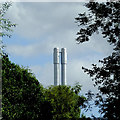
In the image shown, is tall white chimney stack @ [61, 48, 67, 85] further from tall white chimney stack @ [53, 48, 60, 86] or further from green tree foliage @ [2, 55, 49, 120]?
green tree foliage @ [2, 55, 49, 120]

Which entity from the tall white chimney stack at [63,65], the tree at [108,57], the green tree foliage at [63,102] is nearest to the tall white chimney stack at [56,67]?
the tall white chimney stack at [63,65]

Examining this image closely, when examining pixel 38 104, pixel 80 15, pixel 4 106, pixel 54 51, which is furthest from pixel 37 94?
pixel 54 51

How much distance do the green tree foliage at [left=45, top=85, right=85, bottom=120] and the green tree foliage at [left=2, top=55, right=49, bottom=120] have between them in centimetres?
487

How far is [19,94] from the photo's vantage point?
2838cm

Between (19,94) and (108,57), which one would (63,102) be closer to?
(19,94)

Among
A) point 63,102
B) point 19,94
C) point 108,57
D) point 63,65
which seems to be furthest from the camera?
point 63,65

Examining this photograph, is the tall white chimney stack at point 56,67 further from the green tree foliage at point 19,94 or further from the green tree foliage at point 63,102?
the green tree foliage at point 19,94

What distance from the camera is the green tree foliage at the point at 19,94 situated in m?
27.7

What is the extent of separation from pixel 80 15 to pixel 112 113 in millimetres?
3485

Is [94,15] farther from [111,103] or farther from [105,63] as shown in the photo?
[111,103]

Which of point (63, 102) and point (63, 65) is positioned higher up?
point (63, 65)

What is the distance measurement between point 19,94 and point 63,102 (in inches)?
412

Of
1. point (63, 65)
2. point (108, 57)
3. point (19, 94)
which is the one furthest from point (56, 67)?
point (108, 57)

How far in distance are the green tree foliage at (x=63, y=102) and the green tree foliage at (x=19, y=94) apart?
4870mm
